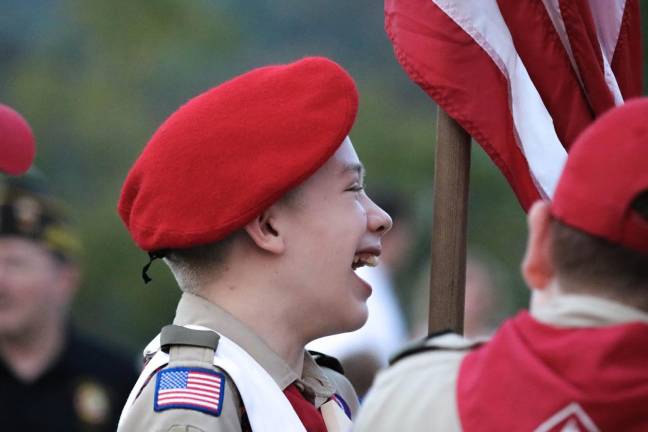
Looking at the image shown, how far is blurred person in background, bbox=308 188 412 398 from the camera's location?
20.4 feet

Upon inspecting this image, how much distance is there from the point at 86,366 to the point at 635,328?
176 inches

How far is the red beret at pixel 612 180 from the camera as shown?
2.23 metres

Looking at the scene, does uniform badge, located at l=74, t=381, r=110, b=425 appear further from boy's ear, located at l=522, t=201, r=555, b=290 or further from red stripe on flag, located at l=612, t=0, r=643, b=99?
boy's ear, located at l=522, t=201, r=555, b=290

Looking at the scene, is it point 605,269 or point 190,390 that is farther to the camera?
point 190,390

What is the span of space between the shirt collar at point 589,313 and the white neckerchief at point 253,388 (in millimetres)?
902

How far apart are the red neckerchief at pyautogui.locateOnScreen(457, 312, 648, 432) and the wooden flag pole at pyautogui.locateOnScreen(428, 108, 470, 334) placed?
1.08m

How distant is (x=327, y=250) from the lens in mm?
3215

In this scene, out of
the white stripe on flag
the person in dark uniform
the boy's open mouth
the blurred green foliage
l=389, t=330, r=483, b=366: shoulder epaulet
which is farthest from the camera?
the blurred green foliage

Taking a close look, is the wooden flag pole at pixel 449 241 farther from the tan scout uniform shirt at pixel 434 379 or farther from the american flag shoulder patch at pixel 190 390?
the tan scout uniform shirt at pixel 434 379

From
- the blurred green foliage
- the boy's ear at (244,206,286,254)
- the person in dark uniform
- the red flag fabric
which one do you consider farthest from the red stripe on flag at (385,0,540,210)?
the blurred green foliage

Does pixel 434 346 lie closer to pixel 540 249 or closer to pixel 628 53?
pixel 540 249

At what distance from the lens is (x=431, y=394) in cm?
236

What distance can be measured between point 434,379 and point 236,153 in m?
0.90

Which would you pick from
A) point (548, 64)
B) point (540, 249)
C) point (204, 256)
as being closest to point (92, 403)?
point (204, 256)
